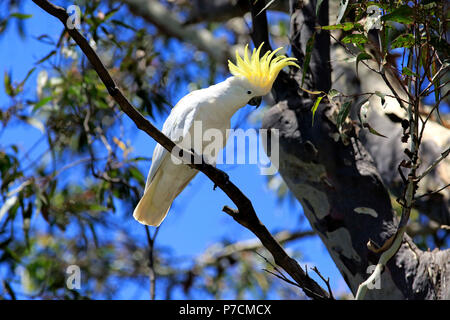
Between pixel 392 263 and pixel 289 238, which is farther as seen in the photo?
pixel 289 238

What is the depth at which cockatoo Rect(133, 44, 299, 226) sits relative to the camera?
1946 mm

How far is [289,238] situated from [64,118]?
2064 millimetres

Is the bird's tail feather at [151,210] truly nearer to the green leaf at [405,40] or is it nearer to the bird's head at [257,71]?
the bird's head at [257,71]

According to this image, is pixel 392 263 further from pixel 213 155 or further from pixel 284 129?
pixel 213 155

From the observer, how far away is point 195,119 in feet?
7.02

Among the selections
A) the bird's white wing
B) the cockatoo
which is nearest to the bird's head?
the cockatoo

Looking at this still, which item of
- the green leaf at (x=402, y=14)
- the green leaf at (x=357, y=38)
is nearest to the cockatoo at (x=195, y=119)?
the green leaf at (x=357, y=38)

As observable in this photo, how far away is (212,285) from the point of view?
4367 mm

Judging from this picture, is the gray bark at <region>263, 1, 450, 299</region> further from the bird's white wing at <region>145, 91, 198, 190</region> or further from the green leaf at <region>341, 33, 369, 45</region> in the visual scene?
the green leaf at <region>341, 33, 369, 45</region>

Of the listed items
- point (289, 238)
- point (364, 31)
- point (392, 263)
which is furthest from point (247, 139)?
point (289, 238)

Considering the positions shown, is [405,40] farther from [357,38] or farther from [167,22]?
[167,22]

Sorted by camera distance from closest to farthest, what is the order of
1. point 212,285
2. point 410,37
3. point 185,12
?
point 410,37, point 212,285, point 185,12

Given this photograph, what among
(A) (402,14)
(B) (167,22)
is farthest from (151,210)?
(B) (167,22)

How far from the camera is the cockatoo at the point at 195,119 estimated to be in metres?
1.95
